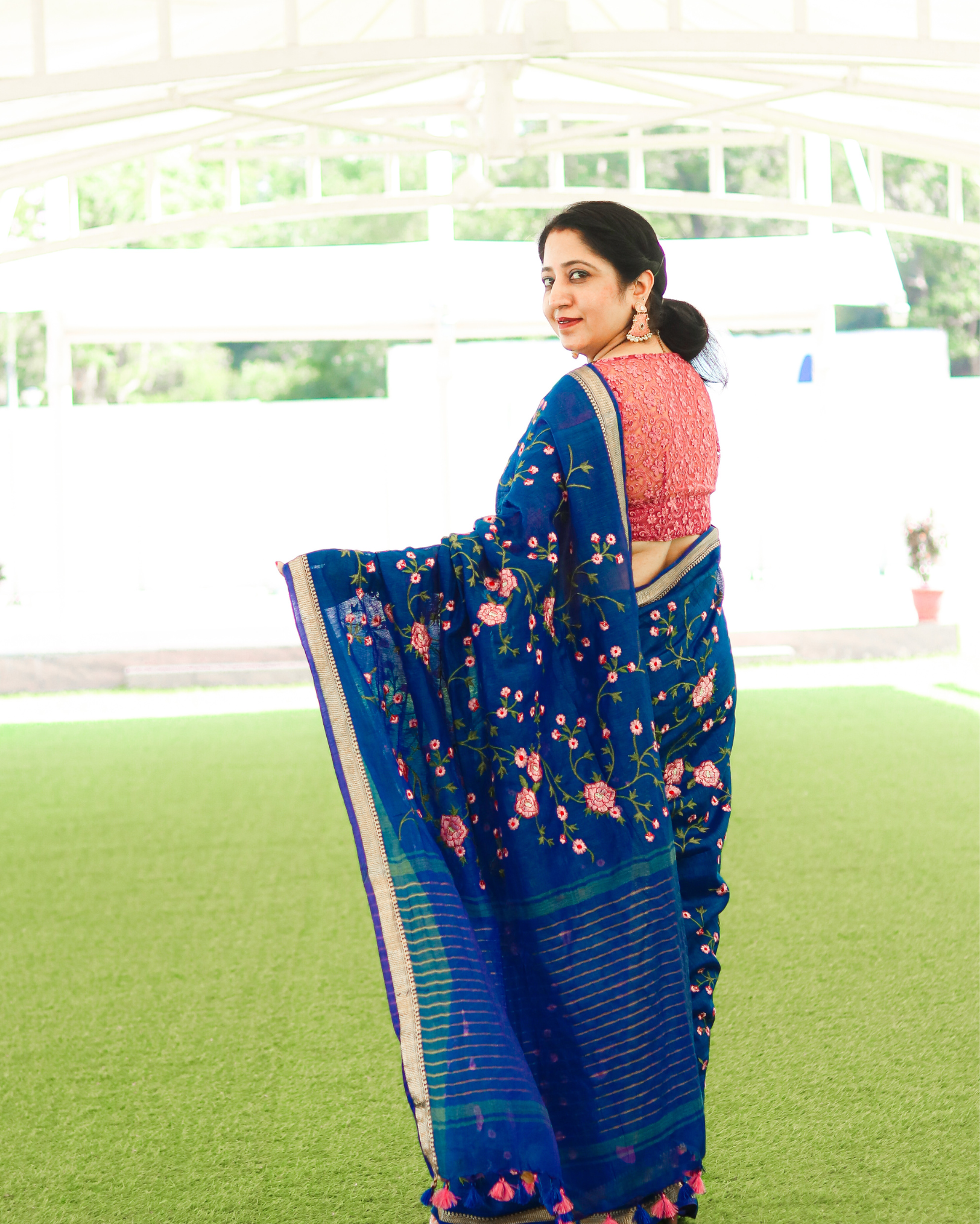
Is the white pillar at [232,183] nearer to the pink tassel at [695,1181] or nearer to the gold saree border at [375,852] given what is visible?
the gold saree border at [375,852]

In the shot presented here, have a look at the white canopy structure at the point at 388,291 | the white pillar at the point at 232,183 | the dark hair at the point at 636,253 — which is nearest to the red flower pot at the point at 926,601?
the white canopy structure at the point at 388,291

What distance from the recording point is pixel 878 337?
1526 cm

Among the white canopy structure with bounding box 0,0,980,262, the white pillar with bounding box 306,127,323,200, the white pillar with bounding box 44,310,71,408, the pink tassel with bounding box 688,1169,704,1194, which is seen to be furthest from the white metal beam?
the pink tassel with bounding box 688,1169,704,1194

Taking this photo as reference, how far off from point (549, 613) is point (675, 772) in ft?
1.03

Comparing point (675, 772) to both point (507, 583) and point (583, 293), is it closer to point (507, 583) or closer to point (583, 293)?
point (507, 583)

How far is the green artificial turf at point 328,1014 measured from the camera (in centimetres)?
209

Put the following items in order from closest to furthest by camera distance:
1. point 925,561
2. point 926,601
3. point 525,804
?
point 525,804 → point 926,601 → point 925,561

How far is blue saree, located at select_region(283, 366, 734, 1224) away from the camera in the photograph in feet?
5.91

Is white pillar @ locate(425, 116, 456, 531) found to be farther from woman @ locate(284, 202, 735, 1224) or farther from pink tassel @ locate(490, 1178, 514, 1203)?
pink tassel @ locate(490, 1178, 514, 1203)

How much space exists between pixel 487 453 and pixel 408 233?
1236 centimetres

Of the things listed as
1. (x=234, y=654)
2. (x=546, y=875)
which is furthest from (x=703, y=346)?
(x=234, y=654)

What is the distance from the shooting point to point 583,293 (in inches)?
76.7

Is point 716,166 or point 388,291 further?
A: point 388,291

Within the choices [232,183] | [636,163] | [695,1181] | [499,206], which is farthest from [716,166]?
[695,1181]
